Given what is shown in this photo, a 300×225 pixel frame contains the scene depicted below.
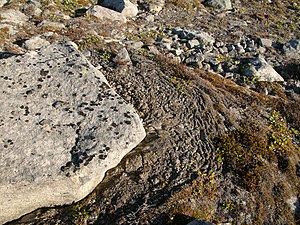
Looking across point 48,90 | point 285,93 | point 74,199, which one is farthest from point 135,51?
point 74,199

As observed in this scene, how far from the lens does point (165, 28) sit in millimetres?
24828

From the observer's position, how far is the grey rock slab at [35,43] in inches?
696

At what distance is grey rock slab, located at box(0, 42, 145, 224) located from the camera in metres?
9.50

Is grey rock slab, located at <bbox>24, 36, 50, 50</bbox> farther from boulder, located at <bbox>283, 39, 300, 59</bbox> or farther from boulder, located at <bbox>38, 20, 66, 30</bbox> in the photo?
boulder, located at <bbox>283, 39, 300, 59</bbox>

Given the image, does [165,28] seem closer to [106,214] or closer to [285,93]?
[285,93]

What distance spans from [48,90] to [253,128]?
9449 mm

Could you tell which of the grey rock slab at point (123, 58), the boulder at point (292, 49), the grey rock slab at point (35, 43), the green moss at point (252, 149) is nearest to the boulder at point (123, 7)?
the grey rock slab at point (123, 58)

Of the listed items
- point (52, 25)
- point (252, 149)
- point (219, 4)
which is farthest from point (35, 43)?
point (219, 4)

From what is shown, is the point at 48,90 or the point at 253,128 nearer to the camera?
A: the point at 48,90

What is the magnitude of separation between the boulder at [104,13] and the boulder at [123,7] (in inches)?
38.3

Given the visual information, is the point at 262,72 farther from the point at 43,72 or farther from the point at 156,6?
the point at 43,72

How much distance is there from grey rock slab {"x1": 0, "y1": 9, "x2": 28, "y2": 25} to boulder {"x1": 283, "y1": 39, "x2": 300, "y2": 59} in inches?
784

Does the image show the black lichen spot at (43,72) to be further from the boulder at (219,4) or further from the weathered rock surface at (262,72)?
the boulder at (219,4)

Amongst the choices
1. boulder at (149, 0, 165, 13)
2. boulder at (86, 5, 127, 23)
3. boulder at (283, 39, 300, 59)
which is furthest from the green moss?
boulder at (149, 0, 165, 13)
